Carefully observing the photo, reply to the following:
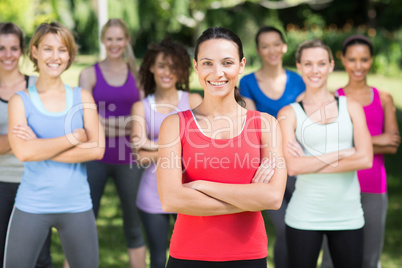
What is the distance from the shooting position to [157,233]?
3746 mm

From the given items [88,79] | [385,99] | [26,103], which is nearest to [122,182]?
[88,79]

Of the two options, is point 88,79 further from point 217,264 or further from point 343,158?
point 217,264

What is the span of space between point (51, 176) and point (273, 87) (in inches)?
80.7

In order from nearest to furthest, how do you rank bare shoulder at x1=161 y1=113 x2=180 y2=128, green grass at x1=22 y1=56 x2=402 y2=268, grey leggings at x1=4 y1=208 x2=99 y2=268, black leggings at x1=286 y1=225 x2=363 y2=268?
1. bare shoulder at x1=161 y1=113 x2=180 y2=128
2. grey leggings at x1=4 y1=208 x2=99 y2=268
3. black leggings at x1=286 y1=225 x2=363 y2=268
4. green grass at x1=22 y1=56 x2=402 y2=268

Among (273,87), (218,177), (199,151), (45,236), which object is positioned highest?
(273,87)

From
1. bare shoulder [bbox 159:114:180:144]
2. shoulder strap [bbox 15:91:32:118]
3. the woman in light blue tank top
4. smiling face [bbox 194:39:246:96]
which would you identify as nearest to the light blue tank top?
the woman in light blue tank top

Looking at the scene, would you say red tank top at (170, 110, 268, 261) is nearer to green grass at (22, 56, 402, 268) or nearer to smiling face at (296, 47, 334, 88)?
smiling face at (296, 47, 334, 88)

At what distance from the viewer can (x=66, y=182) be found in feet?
10.6

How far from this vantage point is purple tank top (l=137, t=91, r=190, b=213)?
12.3 feet

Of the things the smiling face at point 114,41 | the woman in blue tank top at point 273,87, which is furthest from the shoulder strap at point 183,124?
the smiling face at point 114,41

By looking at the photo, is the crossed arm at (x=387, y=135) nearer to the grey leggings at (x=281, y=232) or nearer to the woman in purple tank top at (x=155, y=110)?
the grey leggings at (x=281, y=232)

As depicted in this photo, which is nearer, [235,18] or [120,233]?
[120,233]

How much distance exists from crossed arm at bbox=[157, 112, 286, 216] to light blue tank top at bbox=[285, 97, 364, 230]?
2.51ft

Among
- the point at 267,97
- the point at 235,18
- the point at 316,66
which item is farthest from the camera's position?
the point at 235,18
